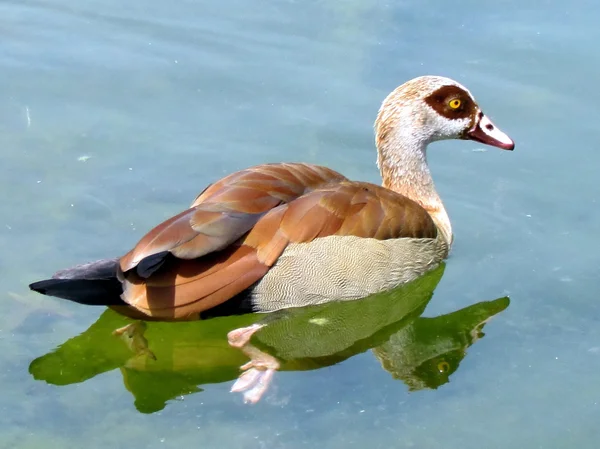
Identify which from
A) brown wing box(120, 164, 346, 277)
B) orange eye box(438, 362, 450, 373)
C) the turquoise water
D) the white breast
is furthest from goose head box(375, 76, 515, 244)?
orange eye box(438, 362, 450, 373)

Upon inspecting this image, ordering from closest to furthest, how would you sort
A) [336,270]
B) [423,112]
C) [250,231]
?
1. [250,231]
2. [336,270]
3. [423,112]

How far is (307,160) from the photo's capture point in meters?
7.35

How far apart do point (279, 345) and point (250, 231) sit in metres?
0.68

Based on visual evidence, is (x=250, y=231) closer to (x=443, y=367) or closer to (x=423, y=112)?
(x=443, y=367)

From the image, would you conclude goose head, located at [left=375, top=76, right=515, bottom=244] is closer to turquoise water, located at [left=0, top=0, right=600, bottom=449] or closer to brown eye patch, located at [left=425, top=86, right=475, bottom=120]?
brown eye patch, located at [left=425, top=86, right=475, bottom=120]

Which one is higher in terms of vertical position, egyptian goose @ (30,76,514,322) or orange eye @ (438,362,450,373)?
egyptian goose @ (30,76,514,322)

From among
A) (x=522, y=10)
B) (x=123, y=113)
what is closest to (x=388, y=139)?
(x=123, y=113)

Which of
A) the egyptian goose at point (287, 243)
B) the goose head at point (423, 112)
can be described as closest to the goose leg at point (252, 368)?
the egyptian goose at point (287, 243)

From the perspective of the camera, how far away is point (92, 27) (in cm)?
861

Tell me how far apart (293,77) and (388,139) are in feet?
4.98

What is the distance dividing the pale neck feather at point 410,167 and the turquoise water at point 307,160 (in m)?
0.27

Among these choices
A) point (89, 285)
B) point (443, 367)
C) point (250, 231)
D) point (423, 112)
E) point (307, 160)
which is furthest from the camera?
point (307, 160)

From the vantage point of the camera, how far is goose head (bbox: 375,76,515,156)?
6789 millimetres

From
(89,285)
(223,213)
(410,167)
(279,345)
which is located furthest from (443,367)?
(89,285)
